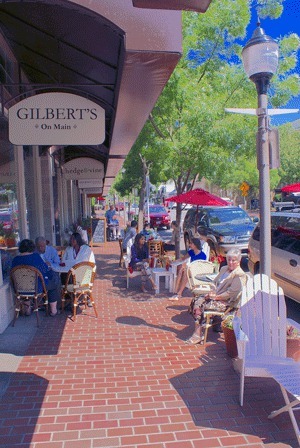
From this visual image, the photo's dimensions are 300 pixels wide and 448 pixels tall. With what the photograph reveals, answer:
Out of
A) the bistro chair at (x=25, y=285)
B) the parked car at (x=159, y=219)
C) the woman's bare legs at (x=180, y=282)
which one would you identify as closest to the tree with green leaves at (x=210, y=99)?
the woman's bare legs at (x=180, y=282)

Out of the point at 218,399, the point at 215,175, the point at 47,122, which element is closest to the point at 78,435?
the point at 218,399

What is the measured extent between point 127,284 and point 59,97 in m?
4.75

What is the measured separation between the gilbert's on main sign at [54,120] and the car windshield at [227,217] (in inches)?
356

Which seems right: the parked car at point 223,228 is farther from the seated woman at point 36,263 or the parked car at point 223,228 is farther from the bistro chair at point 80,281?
the seated woman at point 36,263

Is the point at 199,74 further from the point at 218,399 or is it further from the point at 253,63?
the point at 218,399

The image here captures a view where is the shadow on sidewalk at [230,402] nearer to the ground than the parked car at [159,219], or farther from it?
nearer to the ground

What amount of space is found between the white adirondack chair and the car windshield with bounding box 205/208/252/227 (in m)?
9.32

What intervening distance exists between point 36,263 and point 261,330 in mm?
3572

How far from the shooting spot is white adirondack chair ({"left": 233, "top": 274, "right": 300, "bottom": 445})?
3729mm

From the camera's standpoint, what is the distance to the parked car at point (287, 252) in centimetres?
703

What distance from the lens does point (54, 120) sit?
497 centimetres

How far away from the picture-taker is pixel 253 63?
14.6 ft

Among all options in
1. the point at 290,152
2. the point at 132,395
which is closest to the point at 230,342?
the point at 132,395

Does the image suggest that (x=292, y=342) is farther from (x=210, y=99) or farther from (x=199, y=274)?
(x=210, y=99)
